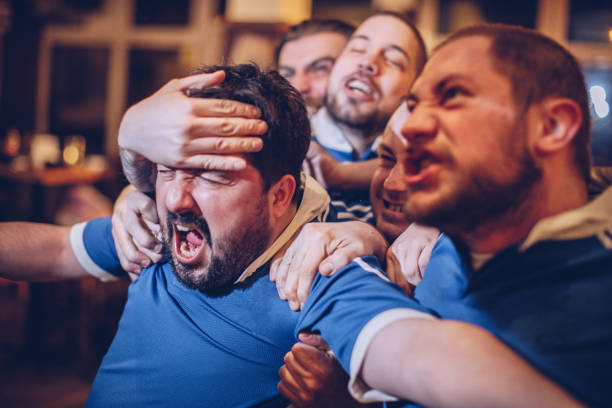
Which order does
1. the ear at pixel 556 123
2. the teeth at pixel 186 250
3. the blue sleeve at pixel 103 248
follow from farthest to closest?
the blue sleeve at pixel 103 248, the teeth at pixel 186 250, the ear at pixel 556 123

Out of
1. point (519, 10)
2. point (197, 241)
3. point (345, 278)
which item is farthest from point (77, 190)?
point (519, 10)

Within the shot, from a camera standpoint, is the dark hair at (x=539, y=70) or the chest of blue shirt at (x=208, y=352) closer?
the dark hair at (x=539, y=70)

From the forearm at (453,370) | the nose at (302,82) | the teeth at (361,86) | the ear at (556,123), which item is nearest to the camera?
the forearm at (453,370)

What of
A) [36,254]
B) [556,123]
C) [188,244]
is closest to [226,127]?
[188,244]

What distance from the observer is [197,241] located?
55.3 inches

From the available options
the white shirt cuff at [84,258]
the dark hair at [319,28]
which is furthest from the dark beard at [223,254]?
the dark hair at [319,28]

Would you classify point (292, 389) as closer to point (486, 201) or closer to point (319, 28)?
point (486, 201)

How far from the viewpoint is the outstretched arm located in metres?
1.20

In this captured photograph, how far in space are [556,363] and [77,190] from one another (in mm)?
4401

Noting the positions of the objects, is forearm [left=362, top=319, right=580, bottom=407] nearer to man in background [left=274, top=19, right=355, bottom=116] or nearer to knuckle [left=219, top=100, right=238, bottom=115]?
knuckle [left=219, top=100, right=238, bottom=115]

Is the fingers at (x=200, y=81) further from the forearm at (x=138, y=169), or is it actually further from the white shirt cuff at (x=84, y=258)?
the white shirt cuff at (x=84, y=258)

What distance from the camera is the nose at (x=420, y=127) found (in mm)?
976

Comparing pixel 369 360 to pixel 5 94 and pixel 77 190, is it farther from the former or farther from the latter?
pixel 5 94

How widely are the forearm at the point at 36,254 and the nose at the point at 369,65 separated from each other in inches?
48.7
